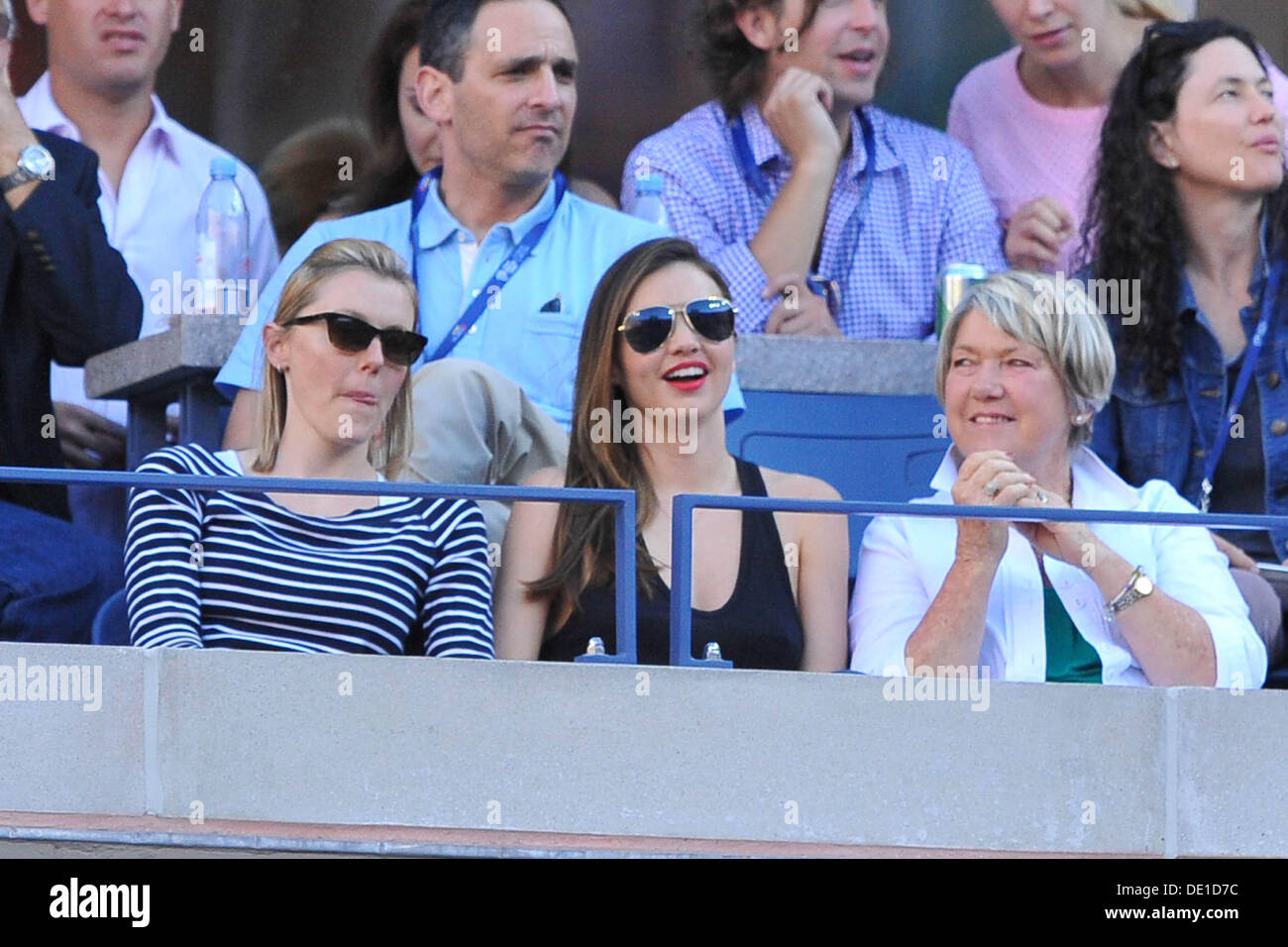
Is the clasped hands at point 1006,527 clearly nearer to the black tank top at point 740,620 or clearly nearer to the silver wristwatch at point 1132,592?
the silver wristwatch at point 1132,592

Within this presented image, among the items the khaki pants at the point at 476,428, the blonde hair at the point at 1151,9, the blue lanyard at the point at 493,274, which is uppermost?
the blonde hair at the point at 1151,9

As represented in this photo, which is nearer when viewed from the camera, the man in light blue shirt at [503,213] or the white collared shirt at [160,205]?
the man in light blue shirt at [503,213]

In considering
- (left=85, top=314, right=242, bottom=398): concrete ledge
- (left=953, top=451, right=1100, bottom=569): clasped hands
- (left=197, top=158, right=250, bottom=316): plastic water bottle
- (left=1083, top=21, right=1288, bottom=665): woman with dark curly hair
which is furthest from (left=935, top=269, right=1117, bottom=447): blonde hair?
(left=197, top=158, right=250, bottom=316): plastic water bottle

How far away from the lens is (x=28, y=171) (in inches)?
263

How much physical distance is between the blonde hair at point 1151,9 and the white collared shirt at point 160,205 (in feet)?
8.10

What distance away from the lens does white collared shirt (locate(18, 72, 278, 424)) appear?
7.40 m

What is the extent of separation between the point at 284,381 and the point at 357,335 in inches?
7.3

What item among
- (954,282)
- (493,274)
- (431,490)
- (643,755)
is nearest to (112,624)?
(431,490)

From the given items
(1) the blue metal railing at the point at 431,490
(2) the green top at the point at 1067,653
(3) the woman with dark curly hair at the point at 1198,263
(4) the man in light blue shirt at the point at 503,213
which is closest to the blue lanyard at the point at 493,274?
(4) the man in light blue shirt at the point at 503,213

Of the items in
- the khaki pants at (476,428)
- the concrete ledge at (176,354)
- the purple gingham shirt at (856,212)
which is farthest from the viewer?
the purple gingham shirt at (856,212)

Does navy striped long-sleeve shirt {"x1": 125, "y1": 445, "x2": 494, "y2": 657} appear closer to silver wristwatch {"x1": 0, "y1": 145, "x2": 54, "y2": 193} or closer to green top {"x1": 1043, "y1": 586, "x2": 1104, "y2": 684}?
green top {"x1": 1043, "y1": 586, "x2": 1104, "y2": 684}

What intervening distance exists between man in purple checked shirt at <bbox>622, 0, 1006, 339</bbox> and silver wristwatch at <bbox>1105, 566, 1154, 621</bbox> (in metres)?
1.87

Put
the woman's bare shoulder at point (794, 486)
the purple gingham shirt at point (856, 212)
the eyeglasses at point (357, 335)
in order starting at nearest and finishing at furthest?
the eyeglasses at point (357, 335) < the woman's bare shoulder at point (794, 486) < the purple gingham shirt at point (856, 212)

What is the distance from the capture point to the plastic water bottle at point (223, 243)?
7.16 m
